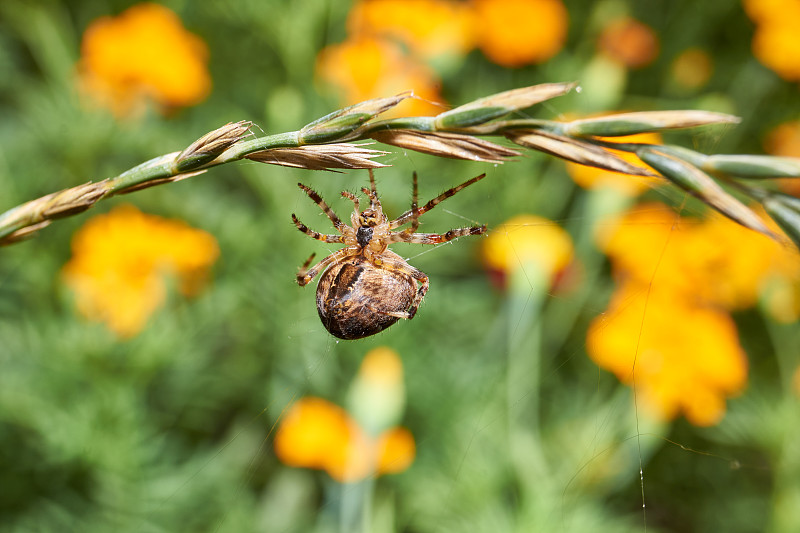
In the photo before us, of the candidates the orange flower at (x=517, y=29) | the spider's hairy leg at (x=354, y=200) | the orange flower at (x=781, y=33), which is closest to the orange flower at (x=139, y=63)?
the orange flower at (x=517, y=29)

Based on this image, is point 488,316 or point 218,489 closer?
point 218,489

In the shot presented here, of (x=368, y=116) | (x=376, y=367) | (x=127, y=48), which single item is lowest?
(x=376, y=367)

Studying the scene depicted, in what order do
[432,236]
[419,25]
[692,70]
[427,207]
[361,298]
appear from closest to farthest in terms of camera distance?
[361,298] < [427,207] < [432,236] < [419,25] < [692,70]

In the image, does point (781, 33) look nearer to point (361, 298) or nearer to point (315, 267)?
point (315, 267)

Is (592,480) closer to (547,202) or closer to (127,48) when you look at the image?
(547,202)

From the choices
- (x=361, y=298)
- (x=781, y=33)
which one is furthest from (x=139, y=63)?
(x=781, y=33)

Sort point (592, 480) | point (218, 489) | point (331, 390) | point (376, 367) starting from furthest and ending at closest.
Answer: point (331, 390) → point (218, 489) → point (592, 480) → point (376, 367)

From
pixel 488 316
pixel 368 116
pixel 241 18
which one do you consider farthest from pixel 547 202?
pixel 368 116

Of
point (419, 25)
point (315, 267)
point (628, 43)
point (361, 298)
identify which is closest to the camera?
point (361, 298)
